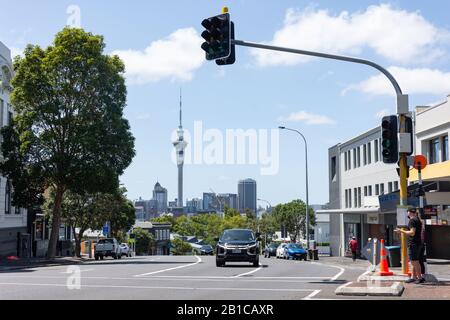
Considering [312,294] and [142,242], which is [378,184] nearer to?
[312,294]

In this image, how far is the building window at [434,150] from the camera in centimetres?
3667

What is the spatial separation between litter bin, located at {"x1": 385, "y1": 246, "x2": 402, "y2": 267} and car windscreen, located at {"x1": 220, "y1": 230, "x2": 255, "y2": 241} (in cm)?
554

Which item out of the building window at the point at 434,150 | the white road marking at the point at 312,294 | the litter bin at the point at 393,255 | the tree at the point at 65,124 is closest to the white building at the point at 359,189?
the building window at the point at 434,150

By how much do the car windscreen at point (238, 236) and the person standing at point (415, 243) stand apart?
1121cm

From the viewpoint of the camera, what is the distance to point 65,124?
38344 millimetres

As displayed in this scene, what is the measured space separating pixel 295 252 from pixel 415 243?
35.1m

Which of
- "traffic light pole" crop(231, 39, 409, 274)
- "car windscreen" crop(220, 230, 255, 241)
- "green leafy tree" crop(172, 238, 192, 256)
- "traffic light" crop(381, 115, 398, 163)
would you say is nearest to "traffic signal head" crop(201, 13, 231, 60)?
"traffic light pole" crop(231, 39, 409, 274)

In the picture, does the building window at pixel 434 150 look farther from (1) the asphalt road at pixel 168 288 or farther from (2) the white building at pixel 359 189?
(1) the asphalt road at pixel 168 288

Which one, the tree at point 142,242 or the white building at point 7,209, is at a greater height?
the white building at point 7,209

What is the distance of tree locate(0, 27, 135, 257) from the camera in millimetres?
37562

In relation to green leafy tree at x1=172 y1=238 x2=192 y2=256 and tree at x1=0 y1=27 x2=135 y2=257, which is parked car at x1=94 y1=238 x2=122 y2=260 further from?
green leafy tree at x1=172 y1=238 x2=192 y2=256

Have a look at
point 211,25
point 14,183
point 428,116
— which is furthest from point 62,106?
point 211,25

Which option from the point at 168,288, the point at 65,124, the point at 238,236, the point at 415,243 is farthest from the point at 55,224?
the point at 415,243
